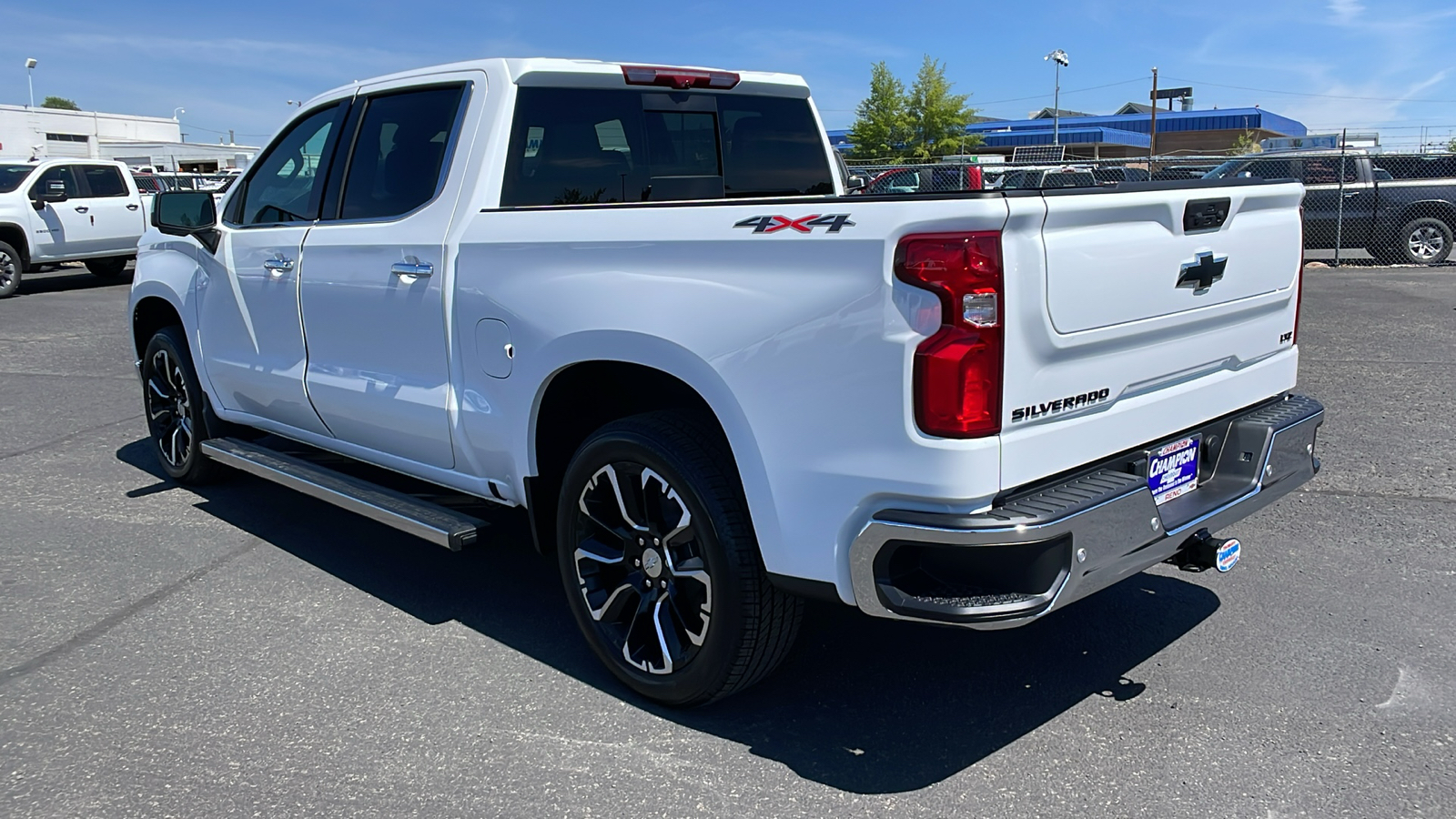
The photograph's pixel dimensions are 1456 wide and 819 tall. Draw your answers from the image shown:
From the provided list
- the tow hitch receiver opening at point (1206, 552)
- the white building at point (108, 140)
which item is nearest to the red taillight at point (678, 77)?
the tow hitch receiver opening at point (1206, 552)

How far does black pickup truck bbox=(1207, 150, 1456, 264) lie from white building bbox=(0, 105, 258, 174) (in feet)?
96.6

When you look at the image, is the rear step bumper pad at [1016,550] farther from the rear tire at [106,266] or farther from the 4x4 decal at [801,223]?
the rear tire at [106,266]

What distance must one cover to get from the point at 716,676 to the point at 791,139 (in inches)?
107

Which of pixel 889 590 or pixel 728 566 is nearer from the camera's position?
pixel 889 590

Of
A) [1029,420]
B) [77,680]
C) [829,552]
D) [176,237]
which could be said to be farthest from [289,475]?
[1029,420]

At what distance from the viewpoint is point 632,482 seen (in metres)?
3.46

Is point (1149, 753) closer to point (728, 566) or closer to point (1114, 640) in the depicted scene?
point (1114, 640)

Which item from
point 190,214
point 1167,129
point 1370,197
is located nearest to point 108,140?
point 1167,129

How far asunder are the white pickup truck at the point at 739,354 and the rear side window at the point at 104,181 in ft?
50.3

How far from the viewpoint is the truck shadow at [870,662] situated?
328 centimetres

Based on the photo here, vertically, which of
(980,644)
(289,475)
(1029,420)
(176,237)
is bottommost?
(980,644)

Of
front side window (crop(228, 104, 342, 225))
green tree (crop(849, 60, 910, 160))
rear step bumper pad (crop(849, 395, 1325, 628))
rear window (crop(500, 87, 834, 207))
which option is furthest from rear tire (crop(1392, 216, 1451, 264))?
green tree (crop(849, 60, 910, 160))

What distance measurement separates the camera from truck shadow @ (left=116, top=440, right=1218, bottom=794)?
3281 mm

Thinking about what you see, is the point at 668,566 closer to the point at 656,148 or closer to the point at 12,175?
the point at 656,148
